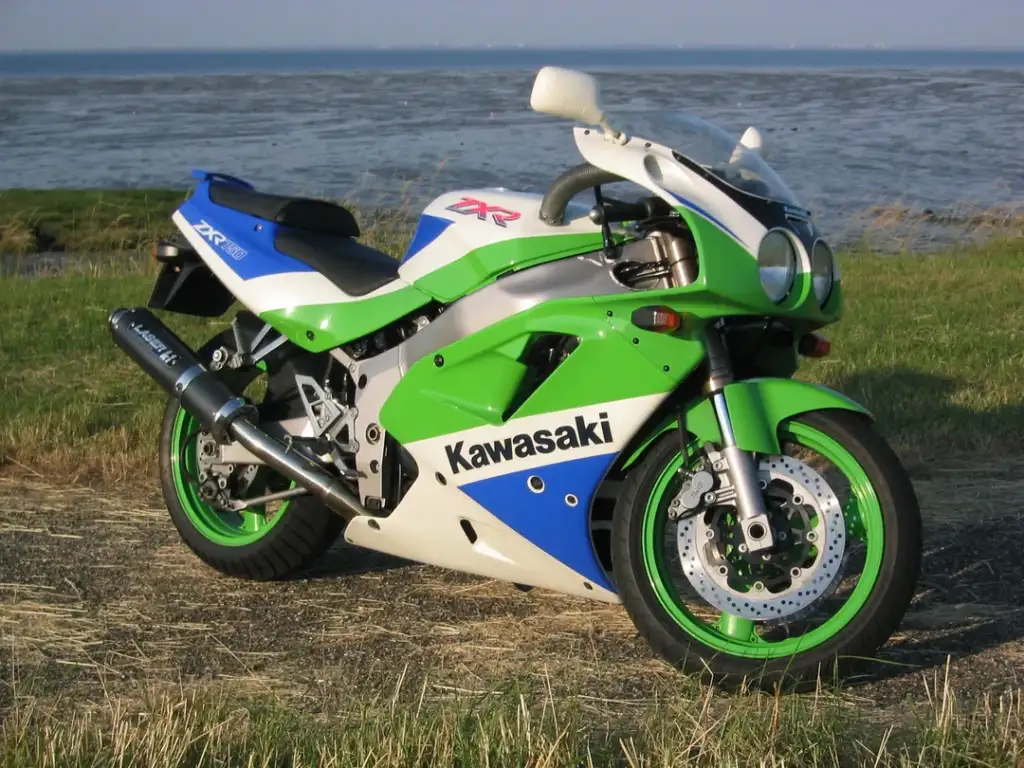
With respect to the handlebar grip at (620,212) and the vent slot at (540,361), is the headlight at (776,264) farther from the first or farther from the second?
the vent slot at (540,361)

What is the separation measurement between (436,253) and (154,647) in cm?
149

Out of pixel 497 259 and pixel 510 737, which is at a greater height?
pixel 497 259

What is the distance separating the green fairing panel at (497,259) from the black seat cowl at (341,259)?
311 millimetres

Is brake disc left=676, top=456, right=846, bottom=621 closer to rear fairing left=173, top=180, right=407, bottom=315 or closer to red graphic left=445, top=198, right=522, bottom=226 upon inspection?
red graphic left=445, top=198, right=522, bottom=226

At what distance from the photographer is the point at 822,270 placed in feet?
13.7

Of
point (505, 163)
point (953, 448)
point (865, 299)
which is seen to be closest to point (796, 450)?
point (953, 448)

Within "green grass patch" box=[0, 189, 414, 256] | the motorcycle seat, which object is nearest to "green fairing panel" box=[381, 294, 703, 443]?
the motorcycle seat

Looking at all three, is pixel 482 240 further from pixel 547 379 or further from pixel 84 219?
pixel 84 219

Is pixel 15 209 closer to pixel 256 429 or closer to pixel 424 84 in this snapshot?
pixel 256 429

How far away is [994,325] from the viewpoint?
896cm

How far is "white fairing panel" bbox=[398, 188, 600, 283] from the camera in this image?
440cm

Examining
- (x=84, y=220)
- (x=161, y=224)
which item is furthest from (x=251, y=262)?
(x=84, y=220)

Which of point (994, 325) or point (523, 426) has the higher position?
point (523, 426)

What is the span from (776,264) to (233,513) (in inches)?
→ 96.8
